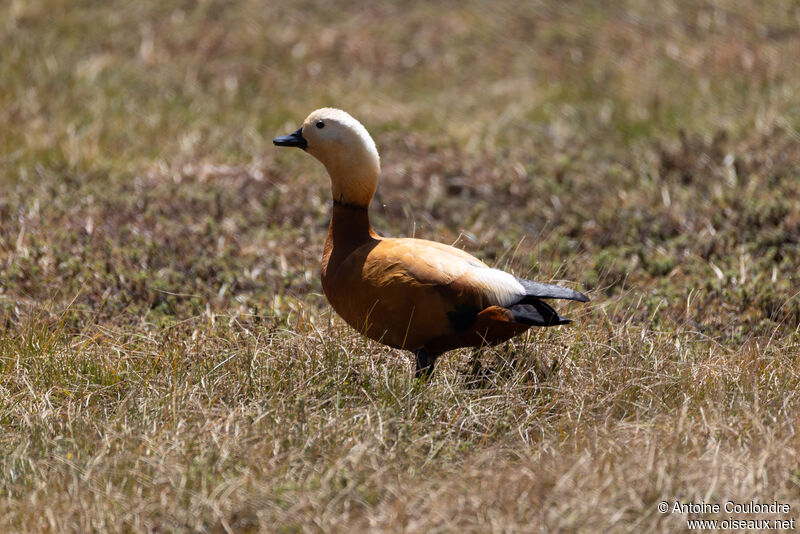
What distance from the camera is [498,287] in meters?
4.08

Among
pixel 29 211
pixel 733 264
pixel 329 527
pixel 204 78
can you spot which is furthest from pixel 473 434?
pixel 204 78

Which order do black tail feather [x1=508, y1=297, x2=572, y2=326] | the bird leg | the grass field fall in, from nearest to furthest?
the grass field → black tail feather [x1=508, y1=297, x2=572, y2=326] → the bird leg

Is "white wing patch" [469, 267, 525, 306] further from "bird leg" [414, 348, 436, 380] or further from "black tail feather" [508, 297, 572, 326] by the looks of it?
"bird leg" [414, 348, 436, 380]

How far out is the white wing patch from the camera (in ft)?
13.3

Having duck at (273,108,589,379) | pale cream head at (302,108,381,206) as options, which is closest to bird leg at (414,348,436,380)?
duck at (273,108,589,379)

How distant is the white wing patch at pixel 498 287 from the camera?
4.05 m

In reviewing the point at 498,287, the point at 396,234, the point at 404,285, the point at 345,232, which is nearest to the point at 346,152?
the point at 345,232

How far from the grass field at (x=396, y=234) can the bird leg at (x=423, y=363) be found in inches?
3.9

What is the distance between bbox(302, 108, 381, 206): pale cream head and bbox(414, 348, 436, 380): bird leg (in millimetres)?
731

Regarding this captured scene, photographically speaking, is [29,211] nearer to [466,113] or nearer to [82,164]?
[82,164]

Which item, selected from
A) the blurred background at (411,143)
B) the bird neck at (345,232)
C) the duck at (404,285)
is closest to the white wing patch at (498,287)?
the duck at (404,285)

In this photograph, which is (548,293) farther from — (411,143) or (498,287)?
(411,143)

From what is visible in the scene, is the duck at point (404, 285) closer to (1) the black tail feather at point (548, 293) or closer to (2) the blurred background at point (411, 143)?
→ (1) the black tail feather at point (548, 293)

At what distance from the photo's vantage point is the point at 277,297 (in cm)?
570
